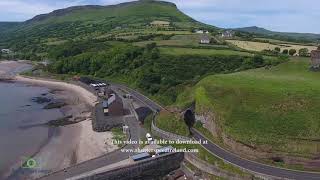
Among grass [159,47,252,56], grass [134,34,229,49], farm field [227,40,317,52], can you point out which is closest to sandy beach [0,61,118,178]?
grass [159,47,252,56]

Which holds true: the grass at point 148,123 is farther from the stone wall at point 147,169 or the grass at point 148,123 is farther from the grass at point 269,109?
the stone wall at point 147,169

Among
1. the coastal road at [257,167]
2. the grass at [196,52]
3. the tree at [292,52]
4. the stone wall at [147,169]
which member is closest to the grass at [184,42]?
the grass at [196,52]

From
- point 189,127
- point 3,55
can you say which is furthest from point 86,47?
point 189,127

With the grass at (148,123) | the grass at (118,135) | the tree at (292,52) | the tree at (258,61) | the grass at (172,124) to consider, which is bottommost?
the grass at (118,135)

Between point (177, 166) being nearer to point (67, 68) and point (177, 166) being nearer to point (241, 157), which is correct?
point (241, 157)

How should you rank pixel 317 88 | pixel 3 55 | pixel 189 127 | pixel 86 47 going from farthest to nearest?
pixel 3 55, pixel 86 47, pixel 189 127, pixel 317 88
